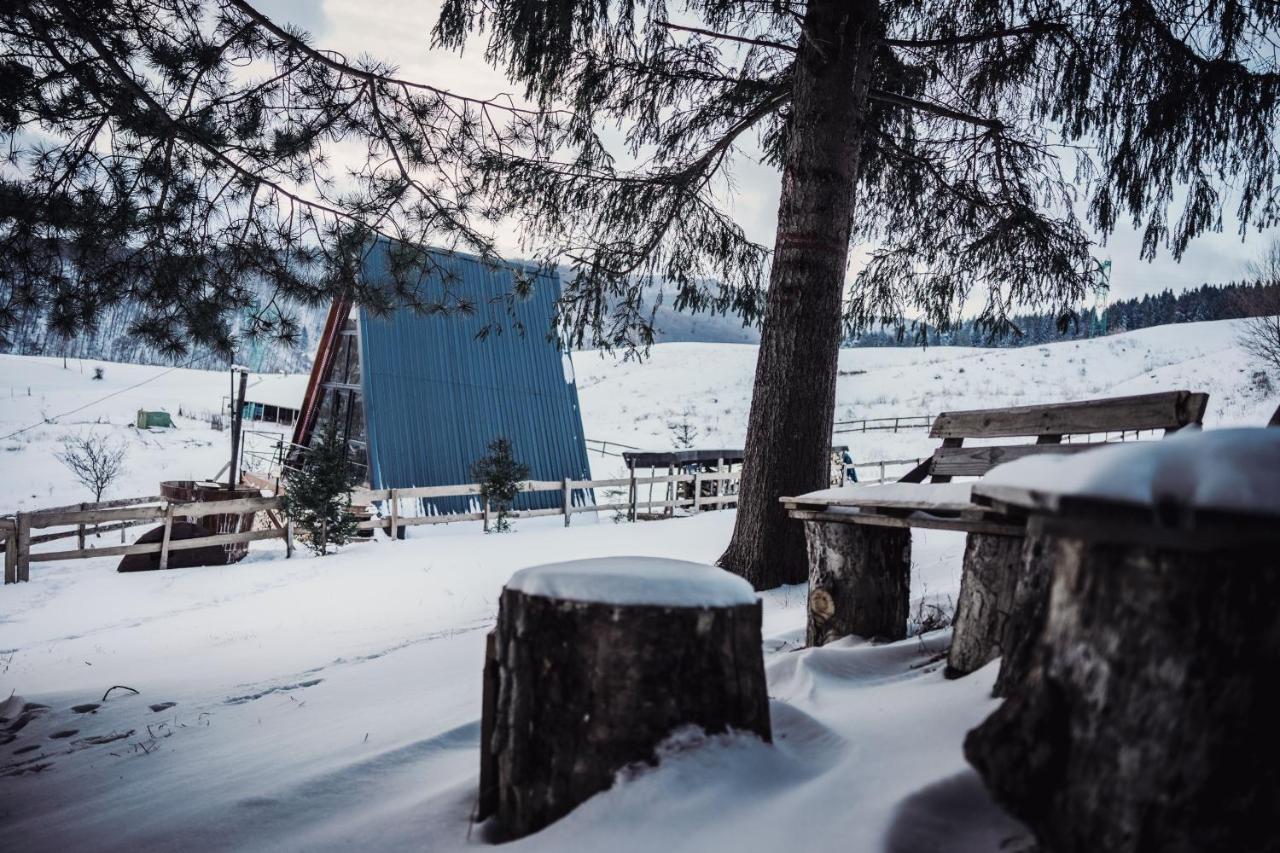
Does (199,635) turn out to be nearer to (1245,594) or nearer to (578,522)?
(1245,594)

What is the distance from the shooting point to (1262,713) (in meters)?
1.14

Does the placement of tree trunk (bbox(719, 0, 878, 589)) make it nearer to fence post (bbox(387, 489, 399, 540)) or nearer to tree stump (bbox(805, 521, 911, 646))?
tree stump (bbox(805, 521, 911, 646))

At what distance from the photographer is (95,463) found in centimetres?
1933

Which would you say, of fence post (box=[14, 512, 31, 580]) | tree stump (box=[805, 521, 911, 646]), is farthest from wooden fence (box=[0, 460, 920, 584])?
tree stump (box=[805, 521, 911, 646])

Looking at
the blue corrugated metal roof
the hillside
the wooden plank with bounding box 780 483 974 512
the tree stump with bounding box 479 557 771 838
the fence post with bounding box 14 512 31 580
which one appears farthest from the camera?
the hillside

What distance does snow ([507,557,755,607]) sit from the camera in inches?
73.7

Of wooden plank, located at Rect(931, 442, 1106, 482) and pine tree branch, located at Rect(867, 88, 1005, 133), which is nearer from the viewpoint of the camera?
wooden plank, located at Rect(931, 442, 1106, 482)

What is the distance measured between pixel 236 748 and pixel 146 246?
11.5 feet

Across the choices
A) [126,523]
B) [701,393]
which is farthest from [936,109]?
[701,393]

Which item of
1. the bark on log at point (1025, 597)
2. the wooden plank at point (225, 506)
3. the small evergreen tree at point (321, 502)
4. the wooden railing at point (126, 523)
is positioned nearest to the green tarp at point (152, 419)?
the wooden railing at point (126, 523)

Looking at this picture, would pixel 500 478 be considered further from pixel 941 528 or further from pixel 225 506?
pixel 941 528

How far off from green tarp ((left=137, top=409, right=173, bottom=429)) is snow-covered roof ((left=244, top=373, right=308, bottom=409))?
636 cm

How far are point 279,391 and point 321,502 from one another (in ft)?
88.5

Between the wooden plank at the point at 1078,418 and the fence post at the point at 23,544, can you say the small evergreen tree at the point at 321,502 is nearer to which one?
the fence post at the point at 23,544
